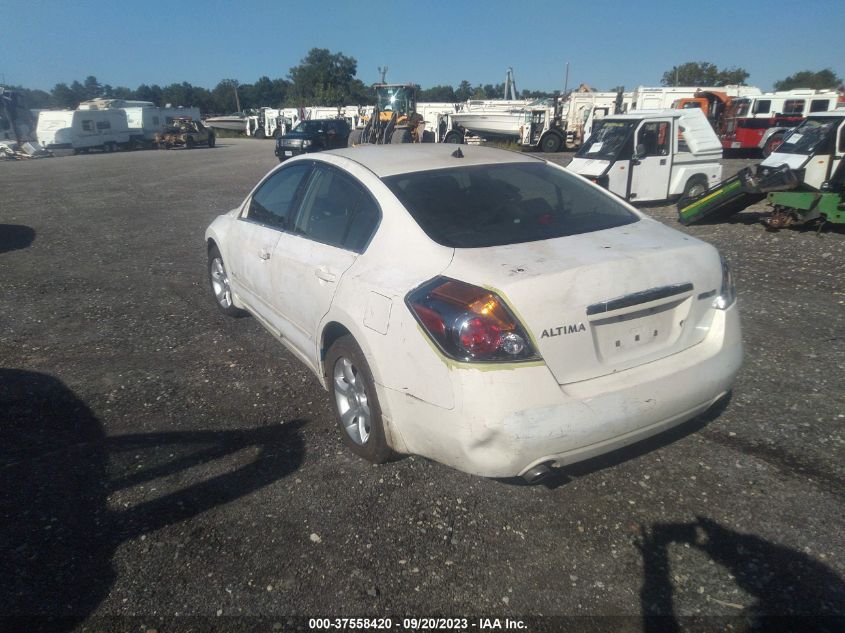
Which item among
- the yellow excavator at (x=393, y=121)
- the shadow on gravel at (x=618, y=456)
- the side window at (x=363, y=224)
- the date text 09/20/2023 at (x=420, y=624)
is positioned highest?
the yellow excavator at (x=393, y=121)

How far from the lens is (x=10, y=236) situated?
A: 9.91 metres

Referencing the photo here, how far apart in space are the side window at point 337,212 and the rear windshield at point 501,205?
8.7 inches

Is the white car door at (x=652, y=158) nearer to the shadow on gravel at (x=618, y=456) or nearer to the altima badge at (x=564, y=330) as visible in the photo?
the shadow on gravel at (x=618, y=456)

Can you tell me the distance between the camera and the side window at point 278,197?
4.07m

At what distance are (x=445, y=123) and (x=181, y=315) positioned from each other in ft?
89.5

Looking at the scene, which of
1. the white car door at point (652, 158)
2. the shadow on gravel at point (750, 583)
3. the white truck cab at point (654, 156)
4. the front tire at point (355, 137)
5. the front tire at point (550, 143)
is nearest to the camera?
the shadow on gravel at point (750, 583)

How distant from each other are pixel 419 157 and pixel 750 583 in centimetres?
279

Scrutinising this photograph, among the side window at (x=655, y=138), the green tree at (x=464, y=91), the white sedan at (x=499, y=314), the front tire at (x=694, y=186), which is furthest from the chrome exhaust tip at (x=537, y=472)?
the green tree at (x=464, y=91)

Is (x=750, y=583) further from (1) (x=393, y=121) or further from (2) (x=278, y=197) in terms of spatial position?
(1) (x=393, y=121)

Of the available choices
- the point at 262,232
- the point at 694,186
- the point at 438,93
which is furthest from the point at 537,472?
the point at 438,93

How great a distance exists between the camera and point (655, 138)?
1166 centimetres

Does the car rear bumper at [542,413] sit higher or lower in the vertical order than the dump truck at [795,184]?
lower

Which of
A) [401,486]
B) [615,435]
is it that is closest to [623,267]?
[615,435]

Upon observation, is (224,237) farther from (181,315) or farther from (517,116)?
(517,116)
